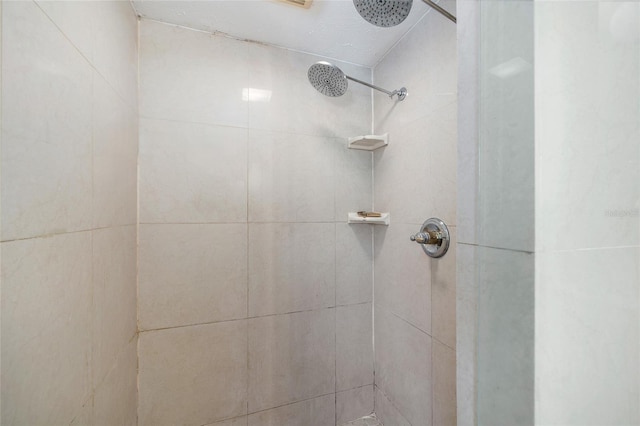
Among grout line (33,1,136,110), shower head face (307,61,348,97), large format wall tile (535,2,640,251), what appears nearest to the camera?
large format wall tile (535,2,640,251)

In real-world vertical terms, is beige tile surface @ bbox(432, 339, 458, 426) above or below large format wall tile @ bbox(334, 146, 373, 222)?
below

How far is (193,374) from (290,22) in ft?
4.92

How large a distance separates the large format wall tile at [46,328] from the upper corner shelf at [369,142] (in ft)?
3.43

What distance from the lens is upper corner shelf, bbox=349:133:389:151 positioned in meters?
1.21

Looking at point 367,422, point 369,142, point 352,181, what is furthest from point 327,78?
point 367,422

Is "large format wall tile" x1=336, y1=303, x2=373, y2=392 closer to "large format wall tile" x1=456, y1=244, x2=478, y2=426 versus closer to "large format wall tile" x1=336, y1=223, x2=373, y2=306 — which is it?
"large format wall tile" x1=336, y1=223, x2=373, y2=306

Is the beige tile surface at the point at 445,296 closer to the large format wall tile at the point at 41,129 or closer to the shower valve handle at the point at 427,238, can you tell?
the shower valve handle at the point at 427,238

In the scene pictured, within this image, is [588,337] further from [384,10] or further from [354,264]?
[354,264]

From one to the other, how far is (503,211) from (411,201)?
76 centimetres

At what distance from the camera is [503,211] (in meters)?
0.34

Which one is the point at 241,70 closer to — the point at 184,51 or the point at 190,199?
the point at 184,51

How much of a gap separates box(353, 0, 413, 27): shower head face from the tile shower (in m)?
0.25

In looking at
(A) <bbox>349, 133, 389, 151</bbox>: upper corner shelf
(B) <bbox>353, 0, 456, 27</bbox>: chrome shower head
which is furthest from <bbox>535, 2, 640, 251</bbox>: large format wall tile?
(A) <bbox>349, 133, 389, 151</bbox>: upper corner shelf

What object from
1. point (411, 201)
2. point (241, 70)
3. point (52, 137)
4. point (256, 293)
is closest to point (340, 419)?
point (256, 293)
